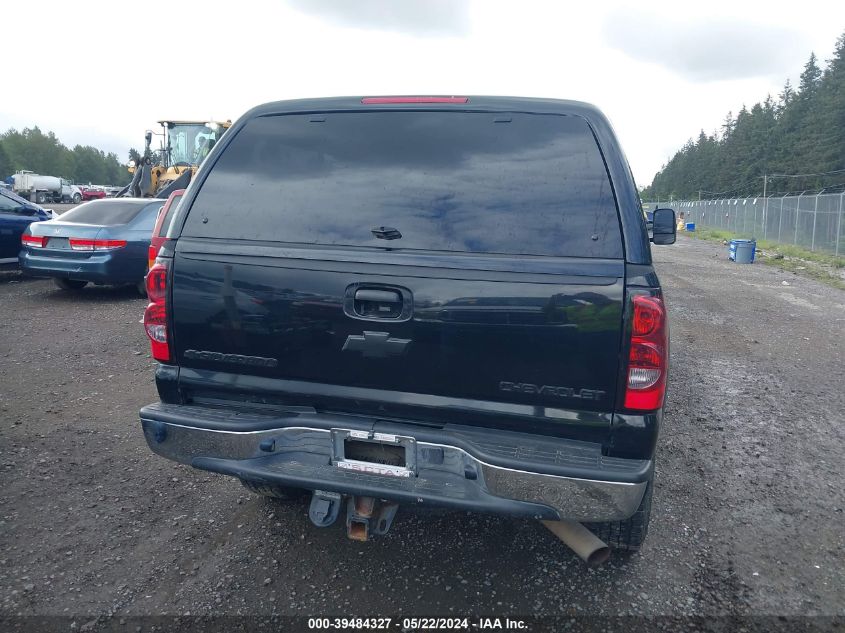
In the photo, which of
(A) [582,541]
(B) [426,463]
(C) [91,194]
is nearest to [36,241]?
(B) [426,463]

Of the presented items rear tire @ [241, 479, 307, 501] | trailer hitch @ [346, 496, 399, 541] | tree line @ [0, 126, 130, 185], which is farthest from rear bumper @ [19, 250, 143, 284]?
tree line @ [0, 126, 130, 185]

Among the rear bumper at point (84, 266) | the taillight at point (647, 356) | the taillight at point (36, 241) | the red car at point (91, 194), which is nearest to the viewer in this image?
the taillight at point (647, 356)

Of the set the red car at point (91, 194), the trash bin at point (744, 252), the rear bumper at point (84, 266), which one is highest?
the red car at point (91, 194)

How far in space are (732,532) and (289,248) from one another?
284 cm

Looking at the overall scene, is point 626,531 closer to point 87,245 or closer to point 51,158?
point 87,245

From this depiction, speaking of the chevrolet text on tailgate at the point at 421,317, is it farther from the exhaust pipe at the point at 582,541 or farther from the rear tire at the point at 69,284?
the rear tire at the point at 69,284

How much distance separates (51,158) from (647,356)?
137145 mm

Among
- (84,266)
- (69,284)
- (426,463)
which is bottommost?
(69,284)

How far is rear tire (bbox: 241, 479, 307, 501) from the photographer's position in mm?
3408

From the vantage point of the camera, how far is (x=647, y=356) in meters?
2.54

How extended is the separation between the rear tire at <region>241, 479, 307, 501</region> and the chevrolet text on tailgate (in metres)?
0.53

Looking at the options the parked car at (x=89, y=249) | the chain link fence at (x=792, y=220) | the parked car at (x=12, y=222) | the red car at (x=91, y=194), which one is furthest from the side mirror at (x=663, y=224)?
the red car at (x=91, y=194)

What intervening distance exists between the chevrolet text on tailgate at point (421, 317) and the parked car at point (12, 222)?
370 inches

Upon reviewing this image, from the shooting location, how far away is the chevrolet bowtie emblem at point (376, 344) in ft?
8.94
